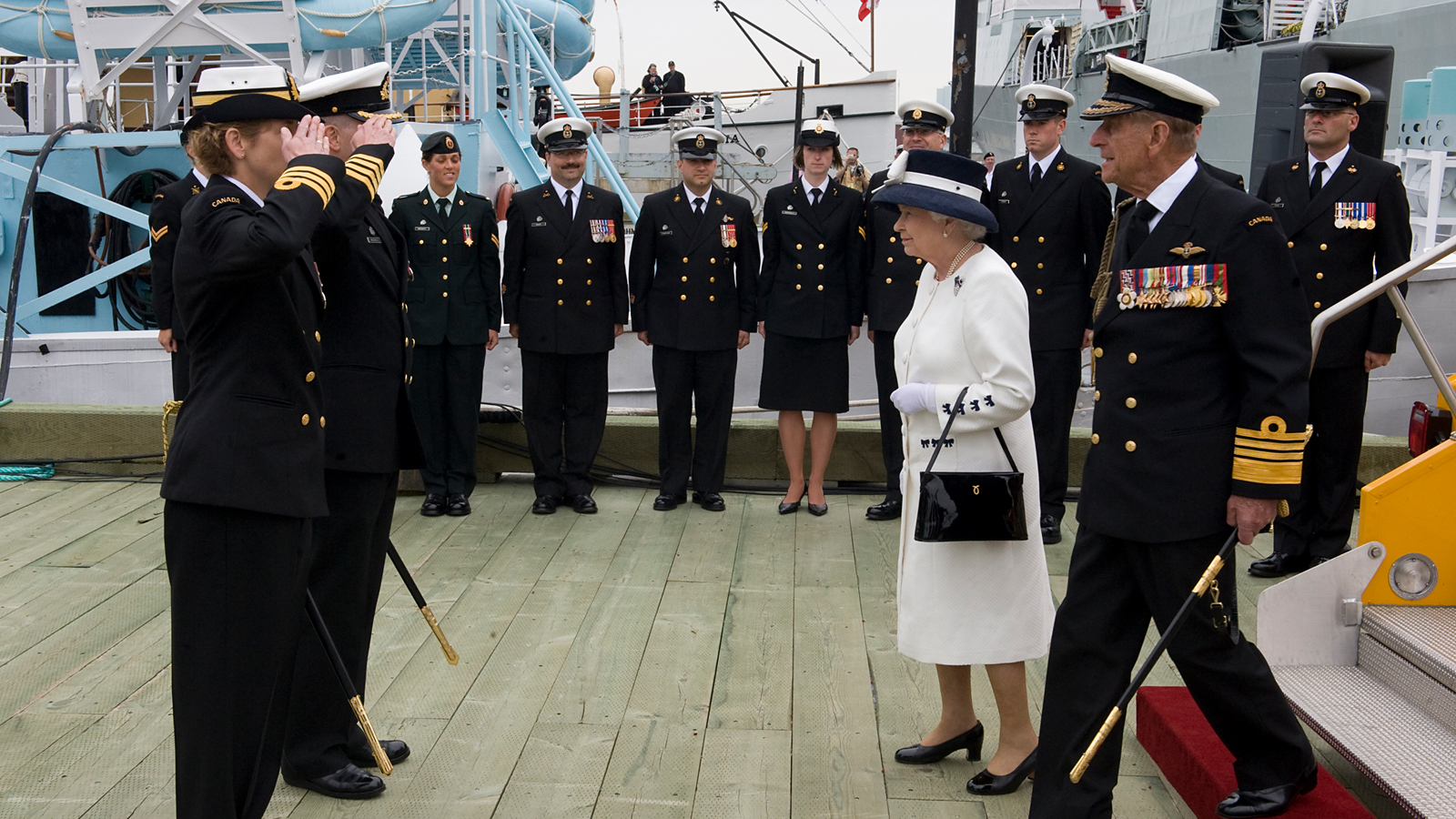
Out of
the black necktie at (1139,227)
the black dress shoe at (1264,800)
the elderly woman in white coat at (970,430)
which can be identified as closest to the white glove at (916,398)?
the elderly woman in white coat at (970,430)

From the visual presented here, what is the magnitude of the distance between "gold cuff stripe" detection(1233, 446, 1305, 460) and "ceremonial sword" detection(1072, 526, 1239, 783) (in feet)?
0.55

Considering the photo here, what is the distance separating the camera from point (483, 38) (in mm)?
11219

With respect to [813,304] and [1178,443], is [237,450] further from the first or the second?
[813,304]

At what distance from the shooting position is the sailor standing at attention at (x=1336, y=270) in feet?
17.0

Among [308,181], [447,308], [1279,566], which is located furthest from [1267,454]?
[447,308]

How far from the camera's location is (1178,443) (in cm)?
275

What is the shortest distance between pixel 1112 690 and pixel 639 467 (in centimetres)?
447

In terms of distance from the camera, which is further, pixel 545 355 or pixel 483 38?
pixel 483 38

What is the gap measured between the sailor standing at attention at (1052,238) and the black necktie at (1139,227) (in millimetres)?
2831

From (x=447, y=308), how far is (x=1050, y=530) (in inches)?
128

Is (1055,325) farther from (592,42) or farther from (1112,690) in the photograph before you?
(592,42)

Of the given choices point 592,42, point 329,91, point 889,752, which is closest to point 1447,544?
point 889,752

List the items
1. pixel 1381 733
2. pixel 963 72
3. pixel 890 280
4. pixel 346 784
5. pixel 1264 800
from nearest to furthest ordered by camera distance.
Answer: pixel 1264 800 → pixel 1381 733 → pixel 346 784 → pixel 890 280 → pixel 963 72

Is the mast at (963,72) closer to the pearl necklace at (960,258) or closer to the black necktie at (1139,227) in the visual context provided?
the pearl necklace at (960,258)
